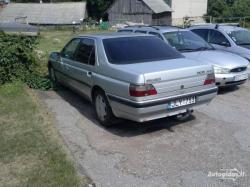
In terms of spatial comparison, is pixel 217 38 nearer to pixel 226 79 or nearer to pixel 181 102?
pixel 226 79

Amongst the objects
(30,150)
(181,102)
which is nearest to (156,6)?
(181,102)

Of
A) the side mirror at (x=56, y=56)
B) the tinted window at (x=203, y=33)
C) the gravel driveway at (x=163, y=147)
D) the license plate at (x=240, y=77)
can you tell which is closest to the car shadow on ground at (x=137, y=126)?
the gravel driveway at (x=163, y=147)

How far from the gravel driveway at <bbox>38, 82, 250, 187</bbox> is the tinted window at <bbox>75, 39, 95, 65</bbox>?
1.10 meters

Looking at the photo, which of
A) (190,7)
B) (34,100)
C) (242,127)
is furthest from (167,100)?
(190,7)

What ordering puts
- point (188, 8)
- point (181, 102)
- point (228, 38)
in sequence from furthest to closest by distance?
point (188, 8), point (228, 38), point (181, 102)

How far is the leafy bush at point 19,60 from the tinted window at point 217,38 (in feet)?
17.6

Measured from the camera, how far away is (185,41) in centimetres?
933

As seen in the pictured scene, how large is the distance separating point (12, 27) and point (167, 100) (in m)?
6.10

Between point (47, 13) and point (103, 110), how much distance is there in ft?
192

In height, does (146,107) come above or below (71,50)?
below

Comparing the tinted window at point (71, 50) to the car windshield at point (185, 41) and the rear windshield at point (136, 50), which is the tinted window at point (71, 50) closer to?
the rear windshield at point (136, 50)

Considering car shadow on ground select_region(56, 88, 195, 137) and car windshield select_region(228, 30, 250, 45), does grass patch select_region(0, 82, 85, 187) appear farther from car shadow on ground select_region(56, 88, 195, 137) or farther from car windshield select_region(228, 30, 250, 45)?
car windshield select_region(228, 30, 250, 45)

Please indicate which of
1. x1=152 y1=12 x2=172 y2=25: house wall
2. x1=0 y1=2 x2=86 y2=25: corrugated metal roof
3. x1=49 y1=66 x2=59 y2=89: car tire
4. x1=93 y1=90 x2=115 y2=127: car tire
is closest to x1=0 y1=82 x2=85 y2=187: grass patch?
x1=93 y1=90 x2=115 y2=127: car tire

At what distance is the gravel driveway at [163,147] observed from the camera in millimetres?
4422
